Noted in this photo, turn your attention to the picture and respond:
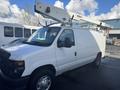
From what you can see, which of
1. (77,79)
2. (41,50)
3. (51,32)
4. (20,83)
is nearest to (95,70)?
(77,79)

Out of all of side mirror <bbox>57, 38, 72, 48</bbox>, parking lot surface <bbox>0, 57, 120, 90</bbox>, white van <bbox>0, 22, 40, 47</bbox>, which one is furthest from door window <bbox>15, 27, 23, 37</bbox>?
side mirror <bbox>57, 38, 72, 48</bbox>

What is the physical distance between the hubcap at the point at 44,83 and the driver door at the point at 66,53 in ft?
1.91

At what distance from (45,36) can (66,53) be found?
885 millimetres

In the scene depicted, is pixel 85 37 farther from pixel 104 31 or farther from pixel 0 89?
pixel 0 89

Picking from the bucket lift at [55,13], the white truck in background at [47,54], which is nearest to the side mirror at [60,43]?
the white truck in background at [47,54]

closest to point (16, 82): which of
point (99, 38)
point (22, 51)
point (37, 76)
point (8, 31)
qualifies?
point (37, 76)

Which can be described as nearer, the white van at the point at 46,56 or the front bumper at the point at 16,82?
the front bumper at the point at 16,82

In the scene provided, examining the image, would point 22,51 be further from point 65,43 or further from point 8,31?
point 8,31

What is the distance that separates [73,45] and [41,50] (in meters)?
1.55

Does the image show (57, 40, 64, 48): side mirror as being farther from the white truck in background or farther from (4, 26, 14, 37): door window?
(4, 26, 14, 37): door window

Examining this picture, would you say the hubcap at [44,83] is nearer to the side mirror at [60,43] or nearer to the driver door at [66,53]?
the driver door at [66,53]

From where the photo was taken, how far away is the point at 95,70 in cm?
860

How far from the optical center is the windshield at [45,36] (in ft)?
17.9

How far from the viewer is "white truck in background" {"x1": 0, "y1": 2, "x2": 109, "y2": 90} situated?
4.56m
